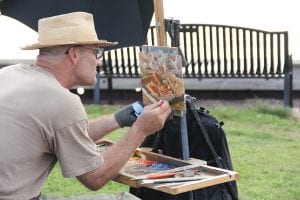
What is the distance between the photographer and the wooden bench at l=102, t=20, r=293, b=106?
7.87 metres

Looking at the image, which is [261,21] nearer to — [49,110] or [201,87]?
[201,87]

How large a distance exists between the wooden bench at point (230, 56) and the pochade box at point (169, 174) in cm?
464

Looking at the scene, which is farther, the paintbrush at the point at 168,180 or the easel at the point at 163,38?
the easel at the point at 163,38

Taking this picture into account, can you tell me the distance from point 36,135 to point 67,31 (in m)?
0.48

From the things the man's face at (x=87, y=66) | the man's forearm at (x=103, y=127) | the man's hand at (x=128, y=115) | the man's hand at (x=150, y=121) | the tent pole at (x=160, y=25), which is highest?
the tent pole at (x=160, y=25)

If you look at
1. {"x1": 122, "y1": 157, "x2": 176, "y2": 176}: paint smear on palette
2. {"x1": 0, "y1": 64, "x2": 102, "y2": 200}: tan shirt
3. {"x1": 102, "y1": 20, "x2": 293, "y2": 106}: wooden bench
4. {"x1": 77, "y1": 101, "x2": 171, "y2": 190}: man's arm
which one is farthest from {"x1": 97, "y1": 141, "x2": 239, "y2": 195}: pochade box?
{"x1": 102, "y1": 20, "x2": 293, "y2": 106}: wooden bench

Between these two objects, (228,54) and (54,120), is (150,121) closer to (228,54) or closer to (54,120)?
(54,120)

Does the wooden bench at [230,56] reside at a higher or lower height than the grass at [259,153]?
higher

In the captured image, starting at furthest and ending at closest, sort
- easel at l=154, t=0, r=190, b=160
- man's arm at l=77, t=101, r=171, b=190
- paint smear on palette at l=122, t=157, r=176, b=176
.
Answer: easel at l=154, t=0, r=190, b=160 → paint smear on palette at l=122, t=157, r=176, b=176 → man's arm at l=77, t=101, r=171, b=190

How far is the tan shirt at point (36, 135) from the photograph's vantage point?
2.75 metres

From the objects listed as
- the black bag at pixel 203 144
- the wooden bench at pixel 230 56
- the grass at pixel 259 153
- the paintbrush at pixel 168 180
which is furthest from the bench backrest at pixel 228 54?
the paintbrush at pixel 168 180

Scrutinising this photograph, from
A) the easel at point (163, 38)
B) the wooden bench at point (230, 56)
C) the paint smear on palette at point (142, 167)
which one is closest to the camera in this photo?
the paint smear on palette at point (142, 167)

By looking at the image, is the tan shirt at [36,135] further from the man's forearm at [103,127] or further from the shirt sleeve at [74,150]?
the man's forearm at [103,127]

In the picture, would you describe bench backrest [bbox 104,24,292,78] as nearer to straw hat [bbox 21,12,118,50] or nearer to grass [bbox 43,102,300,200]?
grass [bbox 43,102,300,200]
